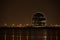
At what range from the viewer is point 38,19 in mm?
6793

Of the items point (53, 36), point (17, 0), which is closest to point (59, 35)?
point (53, 36)

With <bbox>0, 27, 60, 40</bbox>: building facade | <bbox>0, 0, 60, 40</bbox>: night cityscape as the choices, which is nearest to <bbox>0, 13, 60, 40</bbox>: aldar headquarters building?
<bbox>0, 27, 60, 40</bbox>: building facade

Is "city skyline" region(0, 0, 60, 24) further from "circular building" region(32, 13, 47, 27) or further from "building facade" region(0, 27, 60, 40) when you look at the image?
"building facade" region(0, 27, 60, 40)

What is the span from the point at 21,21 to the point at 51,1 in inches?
66.9

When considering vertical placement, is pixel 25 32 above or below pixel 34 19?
below

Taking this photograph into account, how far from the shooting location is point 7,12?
6.69 metres

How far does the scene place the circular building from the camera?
6.75 metres

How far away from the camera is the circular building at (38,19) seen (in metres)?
6.75

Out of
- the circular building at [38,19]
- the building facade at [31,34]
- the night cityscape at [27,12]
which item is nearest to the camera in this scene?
the building facade at [31,34]

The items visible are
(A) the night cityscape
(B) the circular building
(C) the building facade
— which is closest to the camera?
(C) the building facade

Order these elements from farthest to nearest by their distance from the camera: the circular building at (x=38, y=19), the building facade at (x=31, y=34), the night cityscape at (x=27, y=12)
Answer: the circular building at (x=38, y=19), the night cityscape at (x=27, y=12), the building facade at (x=31, y=34)

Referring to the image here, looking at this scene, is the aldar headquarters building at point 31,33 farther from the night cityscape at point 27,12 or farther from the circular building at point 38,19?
the circular building at point 38,19

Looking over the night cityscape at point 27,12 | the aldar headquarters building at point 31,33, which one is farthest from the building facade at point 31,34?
the night cityscape at point 27,12

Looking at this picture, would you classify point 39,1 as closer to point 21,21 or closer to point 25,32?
point 21,21
